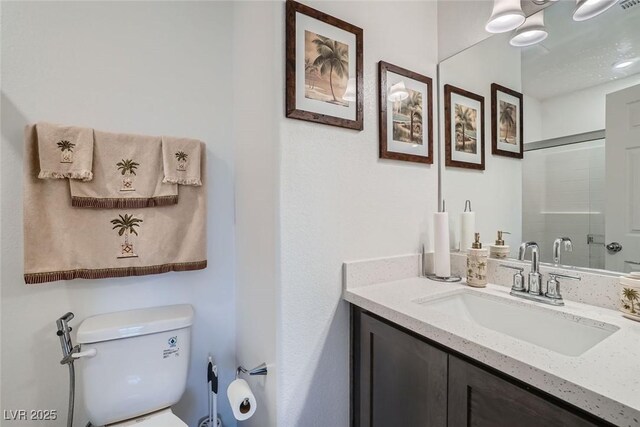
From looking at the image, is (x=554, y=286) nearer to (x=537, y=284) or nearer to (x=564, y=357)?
(x=537, y=284)

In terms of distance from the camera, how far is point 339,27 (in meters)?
1.10

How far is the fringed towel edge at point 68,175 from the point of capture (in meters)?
1.00

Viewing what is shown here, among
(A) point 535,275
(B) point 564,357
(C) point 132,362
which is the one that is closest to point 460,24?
(A) point 535,275

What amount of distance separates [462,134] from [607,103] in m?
0.53

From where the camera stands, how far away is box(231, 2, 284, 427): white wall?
3.32ft

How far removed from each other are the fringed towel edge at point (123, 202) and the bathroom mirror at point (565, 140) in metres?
1.29

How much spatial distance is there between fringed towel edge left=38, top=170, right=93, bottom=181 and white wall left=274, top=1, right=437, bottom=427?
28.3 inches

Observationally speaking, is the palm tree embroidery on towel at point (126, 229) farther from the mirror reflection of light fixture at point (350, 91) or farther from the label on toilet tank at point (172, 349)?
the mirror reflection of light fixture at point (350, 91)

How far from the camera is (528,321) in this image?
94 cm

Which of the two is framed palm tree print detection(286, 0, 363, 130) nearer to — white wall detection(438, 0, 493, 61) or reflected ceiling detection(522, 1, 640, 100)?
white wall detection(438, 0, 493, 61)

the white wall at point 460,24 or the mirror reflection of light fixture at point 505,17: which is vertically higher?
the white wall at point 460,24

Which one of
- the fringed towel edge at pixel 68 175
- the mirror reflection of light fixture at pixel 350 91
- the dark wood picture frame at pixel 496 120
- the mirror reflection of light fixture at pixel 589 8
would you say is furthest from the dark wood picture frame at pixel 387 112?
the fringed towel edge at pixel 68 175

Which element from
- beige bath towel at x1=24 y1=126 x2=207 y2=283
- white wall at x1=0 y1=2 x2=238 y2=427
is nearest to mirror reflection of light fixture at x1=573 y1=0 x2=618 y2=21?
white wall at x1=0 y1=2 x2=238 y2=427

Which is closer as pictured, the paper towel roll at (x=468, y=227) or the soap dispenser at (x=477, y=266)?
the soap dispenser at (x=477, y=266)
